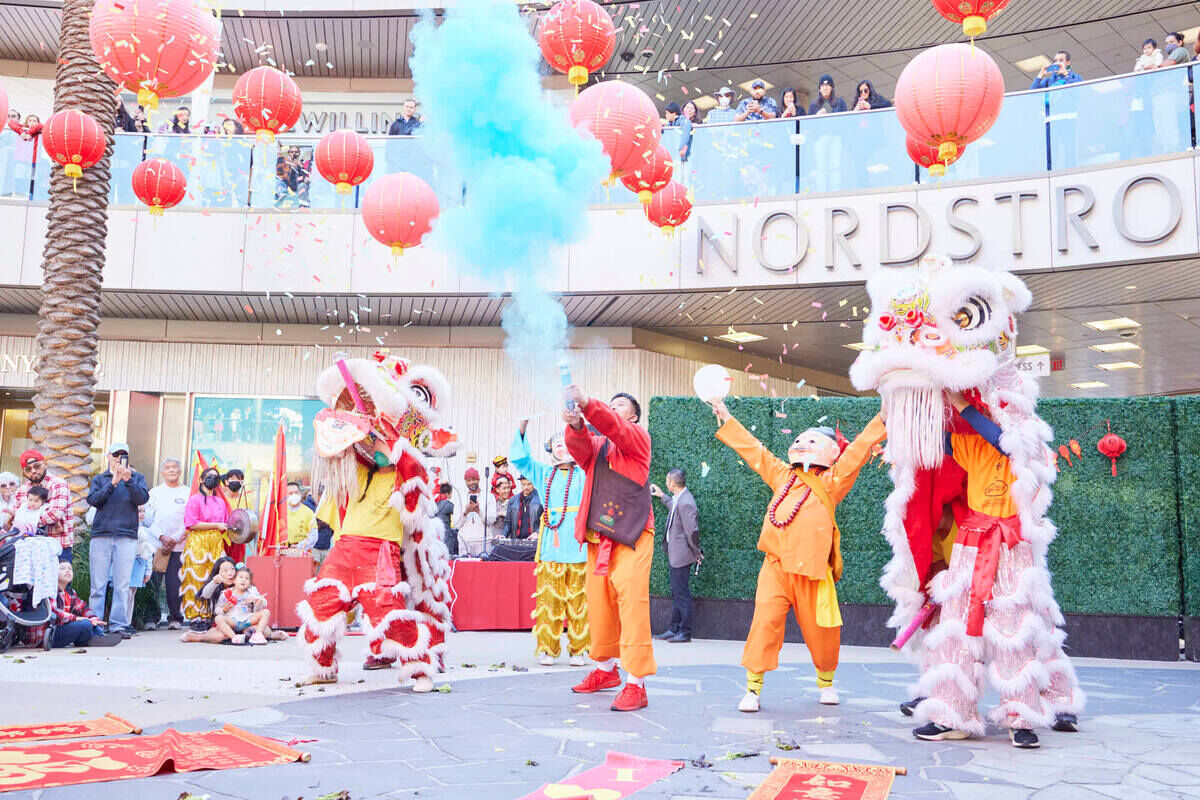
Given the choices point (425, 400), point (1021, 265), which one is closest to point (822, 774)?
point (425, 400)

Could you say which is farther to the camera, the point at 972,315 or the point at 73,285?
the point at 73,285

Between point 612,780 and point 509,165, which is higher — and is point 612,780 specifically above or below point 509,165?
below

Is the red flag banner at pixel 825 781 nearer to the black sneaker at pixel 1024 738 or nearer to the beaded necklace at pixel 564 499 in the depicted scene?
the black sneaker at pixel 1024 738

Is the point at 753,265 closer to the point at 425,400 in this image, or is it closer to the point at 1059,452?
the point at 1059,452

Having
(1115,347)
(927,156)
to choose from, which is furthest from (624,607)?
(1115,347)

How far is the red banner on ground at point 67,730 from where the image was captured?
4.42m

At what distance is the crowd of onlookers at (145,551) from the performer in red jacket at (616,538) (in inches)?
141

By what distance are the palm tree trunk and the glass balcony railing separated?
2.77 metres

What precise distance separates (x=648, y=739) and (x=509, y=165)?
279 cm

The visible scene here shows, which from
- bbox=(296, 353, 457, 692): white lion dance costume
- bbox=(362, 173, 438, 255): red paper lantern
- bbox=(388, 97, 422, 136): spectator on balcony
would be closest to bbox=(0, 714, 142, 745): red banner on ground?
bbox=(296, 353, 457, 692): white lion dance costume

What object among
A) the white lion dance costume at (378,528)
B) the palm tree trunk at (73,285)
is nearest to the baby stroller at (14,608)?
the palm tree trunk at (73,285)

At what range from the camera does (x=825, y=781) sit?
12.6 ft

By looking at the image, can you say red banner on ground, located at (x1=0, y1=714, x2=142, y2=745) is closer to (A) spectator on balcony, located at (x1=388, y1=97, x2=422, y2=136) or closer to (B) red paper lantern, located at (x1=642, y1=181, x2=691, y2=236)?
(B) red paper lantern, located at (x1=642, y1=181, x2=691, y2=236)

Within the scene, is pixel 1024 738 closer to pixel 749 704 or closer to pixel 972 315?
pixel 749 704
